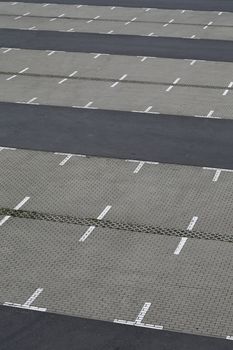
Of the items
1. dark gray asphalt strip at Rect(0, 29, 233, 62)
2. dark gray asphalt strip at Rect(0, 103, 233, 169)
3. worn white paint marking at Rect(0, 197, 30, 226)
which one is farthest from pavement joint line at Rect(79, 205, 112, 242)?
dark gray asphalt strip at Rect(0, 29, 233, 62)

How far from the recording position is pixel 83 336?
13.8 m

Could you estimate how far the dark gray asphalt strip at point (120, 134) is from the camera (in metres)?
22.7

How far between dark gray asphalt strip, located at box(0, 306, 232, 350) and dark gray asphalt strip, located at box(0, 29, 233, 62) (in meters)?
22.6

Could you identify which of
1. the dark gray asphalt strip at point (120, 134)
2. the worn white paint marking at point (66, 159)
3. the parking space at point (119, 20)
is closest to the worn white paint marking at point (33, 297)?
the worn white paint marking at point (66, 159)

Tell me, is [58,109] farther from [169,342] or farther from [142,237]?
[169,342]

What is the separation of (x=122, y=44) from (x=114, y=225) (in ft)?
69.3

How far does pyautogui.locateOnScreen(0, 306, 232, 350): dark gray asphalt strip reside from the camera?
1346 centimetres

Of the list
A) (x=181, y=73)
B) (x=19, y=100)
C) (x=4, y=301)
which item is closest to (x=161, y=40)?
(x=181, y=73)

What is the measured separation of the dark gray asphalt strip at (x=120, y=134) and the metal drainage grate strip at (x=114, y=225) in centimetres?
439

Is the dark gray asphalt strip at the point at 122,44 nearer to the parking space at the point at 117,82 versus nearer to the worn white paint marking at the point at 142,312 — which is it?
the parking space at the point at 117,82

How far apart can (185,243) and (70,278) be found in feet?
10.5

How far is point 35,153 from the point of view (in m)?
23.0

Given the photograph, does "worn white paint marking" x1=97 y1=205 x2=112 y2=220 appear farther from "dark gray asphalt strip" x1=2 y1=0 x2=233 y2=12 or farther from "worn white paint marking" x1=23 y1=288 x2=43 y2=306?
"dark gray asphalt strip" x1=2 y1=0 x2=233 y2=12

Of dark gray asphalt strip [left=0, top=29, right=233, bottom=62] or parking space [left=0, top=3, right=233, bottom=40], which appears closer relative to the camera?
dark gray asphalt strip [left=0, top=29, right=233, bottom=62]
